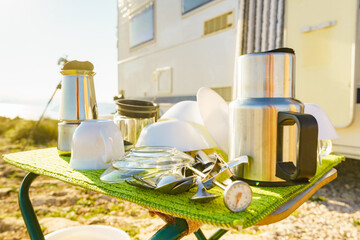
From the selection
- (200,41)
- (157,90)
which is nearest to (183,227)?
(200,41)

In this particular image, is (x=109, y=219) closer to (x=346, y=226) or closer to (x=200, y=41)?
(x=346, y=226)

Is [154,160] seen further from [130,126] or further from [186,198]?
[130,126]

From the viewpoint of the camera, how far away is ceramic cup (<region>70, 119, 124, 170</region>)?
0.71 meters

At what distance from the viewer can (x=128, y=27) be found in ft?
18.1

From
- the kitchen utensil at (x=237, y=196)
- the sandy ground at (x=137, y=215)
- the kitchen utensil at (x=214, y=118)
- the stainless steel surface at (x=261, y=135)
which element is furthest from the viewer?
the sandy ground at (x=137, y=215)

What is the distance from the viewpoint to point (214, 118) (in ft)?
2.80

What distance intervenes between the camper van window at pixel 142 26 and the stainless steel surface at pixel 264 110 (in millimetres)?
4284

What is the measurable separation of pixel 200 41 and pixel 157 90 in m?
1.25

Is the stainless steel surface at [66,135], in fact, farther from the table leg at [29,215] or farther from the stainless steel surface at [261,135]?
the stainless steel surface at [261,135]

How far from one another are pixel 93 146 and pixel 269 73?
485 millimetres

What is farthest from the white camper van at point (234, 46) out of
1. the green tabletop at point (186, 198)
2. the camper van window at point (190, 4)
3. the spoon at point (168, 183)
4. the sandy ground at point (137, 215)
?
the spoon at point (168, 183)

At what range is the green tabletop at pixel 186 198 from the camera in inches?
17.5

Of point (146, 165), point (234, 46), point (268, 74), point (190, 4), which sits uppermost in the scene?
point (190, 4)

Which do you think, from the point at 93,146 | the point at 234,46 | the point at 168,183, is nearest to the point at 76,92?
the point at 93,146
